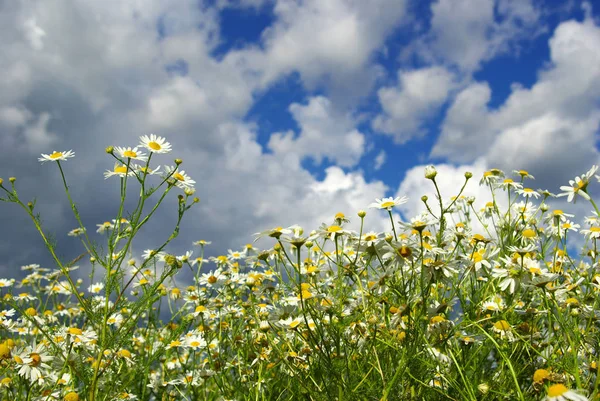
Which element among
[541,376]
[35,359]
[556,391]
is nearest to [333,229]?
[541,376]

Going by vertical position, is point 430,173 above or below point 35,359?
above

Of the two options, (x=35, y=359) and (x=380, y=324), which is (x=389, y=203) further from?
(x=35, y=359)

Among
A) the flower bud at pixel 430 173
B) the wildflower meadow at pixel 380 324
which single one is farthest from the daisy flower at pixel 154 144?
the flower bud at pixel 430 173

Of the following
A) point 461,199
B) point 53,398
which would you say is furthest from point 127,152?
point 461,199

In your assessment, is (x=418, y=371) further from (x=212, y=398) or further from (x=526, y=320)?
(x=212, y=398)

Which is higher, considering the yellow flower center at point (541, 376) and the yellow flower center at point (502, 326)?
the yellow flower center at point (502, 326)

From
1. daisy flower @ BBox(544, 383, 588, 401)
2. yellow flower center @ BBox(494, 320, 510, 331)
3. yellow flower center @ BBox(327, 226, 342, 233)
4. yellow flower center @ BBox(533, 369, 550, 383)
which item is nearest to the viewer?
daisy flower @ BBox(544, 383, 588, 401)

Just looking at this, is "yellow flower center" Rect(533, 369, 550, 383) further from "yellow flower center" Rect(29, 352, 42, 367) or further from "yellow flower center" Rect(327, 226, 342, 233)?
"yellow flower center" Rect(29, 352, 42, 367)

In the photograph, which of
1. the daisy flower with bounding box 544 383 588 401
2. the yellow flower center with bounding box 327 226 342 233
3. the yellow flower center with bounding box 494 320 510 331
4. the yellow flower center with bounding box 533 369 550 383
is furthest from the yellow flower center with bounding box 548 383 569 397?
the yellow flower center with bounding box 327 226 342 233

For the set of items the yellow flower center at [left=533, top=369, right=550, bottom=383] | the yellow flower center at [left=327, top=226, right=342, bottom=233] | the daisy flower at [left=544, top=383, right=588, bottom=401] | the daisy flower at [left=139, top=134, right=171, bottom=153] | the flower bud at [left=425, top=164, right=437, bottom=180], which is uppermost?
the daisy flower at [left=139, top=134, right=171, bottom=153]

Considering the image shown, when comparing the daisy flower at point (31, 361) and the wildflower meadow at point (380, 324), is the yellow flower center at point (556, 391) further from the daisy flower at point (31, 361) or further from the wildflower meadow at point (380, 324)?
the daisy flower at point (31, 361)

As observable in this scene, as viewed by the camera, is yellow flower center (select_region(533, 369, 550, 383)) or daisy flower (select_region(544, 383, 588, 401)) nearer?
daisy flower (select_region(544, 383, 588, 401))

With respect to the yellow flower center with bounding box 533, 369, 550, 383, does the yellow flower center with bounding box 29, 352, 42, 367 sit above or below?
above

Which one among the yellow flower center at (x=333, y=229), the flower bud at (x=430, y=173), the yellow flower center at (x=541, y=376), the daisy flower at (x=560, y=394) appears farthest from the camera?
the yellow flower center at (x=333, y=229)
